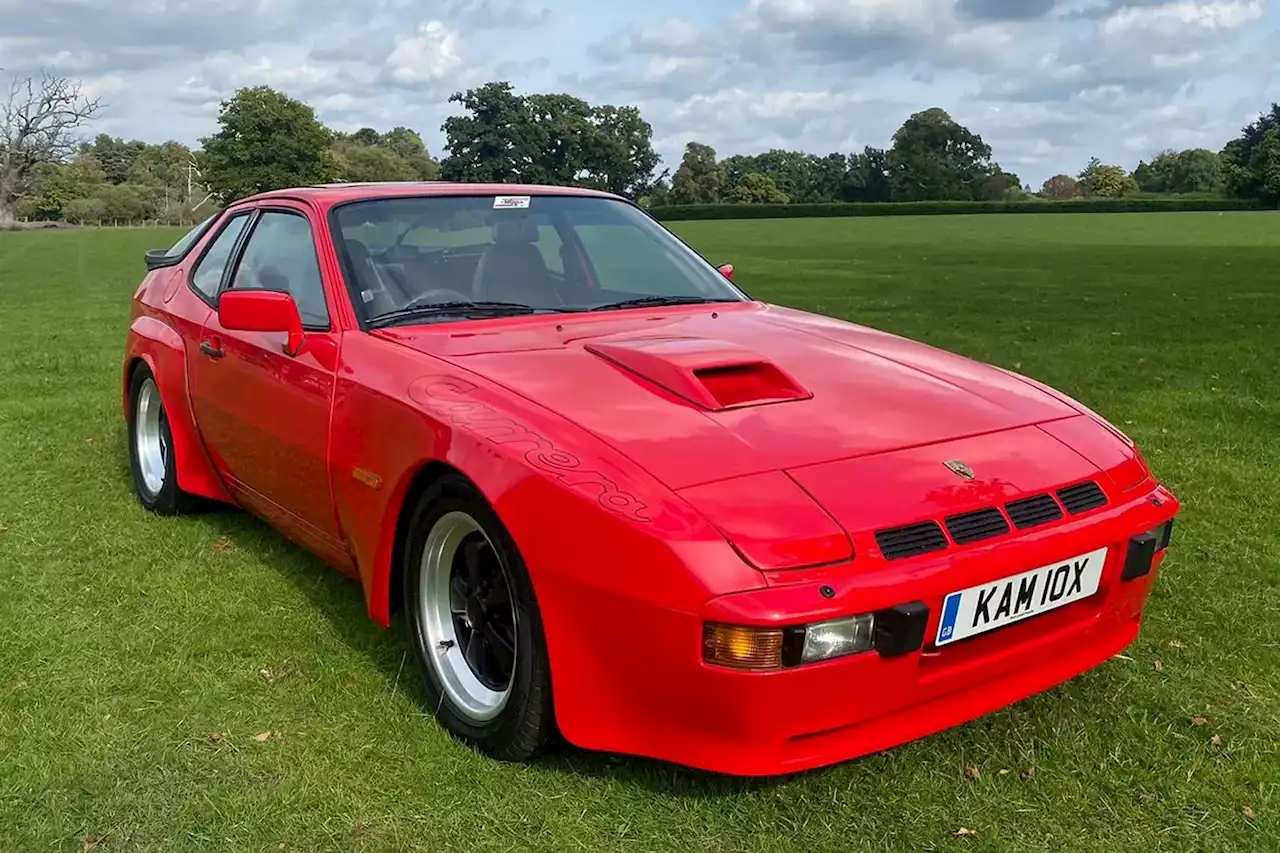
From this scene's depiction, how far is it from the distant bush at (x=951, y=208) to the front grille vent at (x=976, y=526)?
5936 cm

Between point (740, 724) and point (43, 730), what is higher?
point (740, 724)

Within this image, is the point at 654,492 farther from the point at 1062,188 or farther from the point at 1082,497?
the point at 1062,188

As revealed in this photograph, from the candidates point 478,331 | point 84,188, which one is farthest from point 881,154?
point 478,331

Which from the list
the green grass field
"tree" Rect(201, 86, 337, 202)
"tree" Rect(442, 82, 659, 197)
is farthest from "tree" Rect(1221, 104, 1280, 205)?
the green grass field

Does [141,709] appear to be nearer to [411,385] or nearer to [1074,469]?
[411,385]

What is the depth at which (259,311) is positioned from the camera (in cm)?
326

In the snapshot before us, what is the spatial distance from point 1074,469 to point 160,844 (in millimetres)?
2315

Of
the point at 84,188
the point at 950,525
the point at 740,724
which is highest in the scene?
the point at 950,525

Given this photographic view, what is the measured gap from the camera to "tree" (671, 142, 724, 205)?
309ft

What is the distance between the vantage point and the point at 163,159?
106250 mm

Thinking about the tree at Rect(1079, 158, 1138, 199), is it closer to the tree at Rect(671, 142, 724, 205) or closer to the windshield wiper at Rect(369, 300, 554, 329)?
the tree at Rect(671, 142, 724, 205)

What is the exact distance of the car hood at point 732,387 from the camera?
242cm

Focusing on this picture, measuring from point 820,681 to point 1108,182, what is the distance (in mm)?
107893

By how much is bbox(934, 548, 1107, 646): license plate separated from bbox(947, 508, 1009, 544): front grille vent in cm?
10
